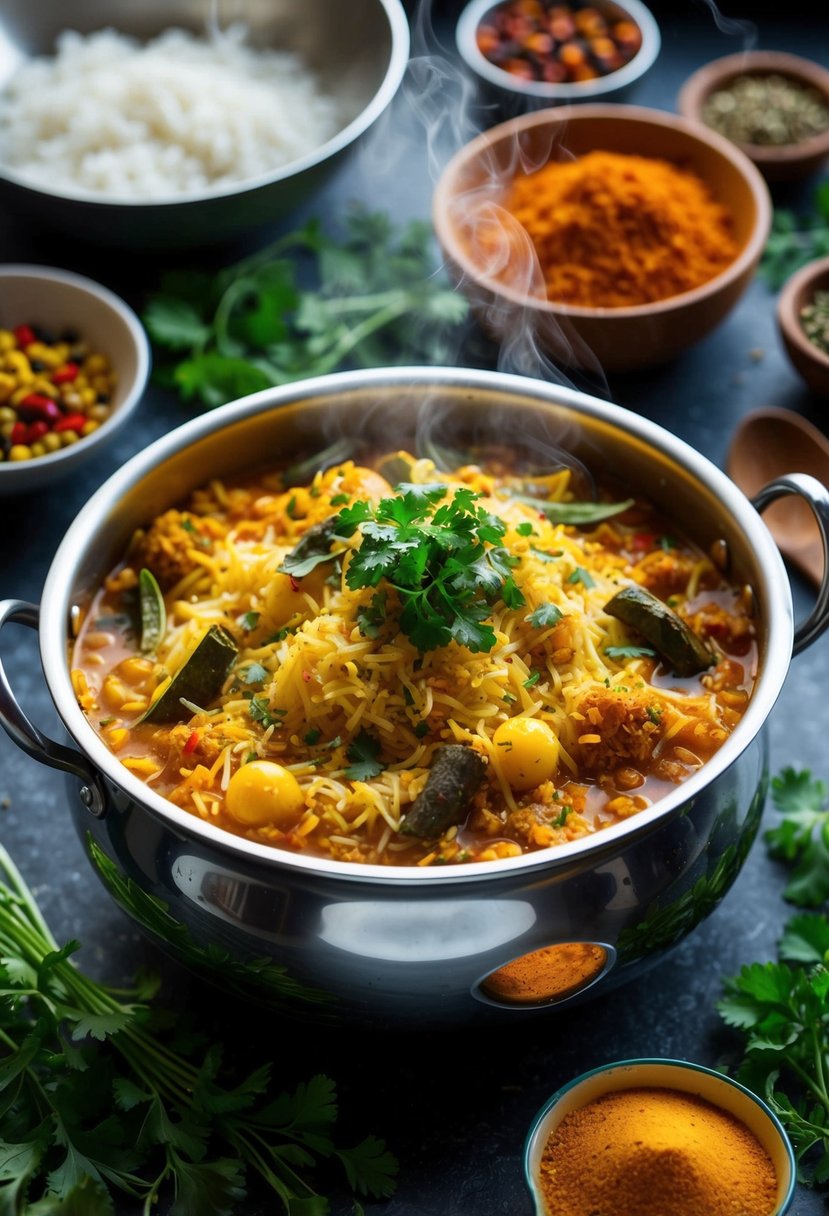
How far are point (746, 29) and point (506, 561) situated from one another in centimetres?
381

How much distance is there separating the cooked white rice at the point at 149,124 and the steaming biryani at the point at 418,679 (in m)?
1.90

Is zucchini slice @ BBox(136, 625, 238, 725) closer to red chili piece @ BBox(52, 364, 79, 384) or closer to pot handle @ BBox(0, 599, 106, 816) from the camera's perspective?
pot handle @ BBox(0, 599, 106, 816)

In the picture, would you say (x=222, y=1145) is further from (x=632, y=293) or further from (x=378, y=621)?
(x=632, y=293)

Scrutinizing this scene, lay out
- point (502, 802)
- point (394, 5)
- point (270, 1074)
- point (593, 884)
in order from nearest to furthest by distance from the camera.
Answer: point (593, 884), point (502, 802), point (270, 1074), point (394, 5)

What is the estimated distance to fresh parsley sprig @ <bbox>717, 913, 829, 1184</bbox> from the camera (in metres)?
2.47

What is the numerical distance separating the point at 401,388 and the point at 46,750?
1.19 meters

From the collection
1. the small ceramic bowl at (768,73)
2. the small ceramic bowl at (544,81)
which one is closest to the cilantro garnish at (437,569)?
the small ceramic bowl at (544,81)

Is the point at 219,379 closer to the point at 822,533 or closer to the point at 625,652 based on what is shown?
the point at 625,652

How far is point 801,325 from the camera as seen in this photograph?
4020mm

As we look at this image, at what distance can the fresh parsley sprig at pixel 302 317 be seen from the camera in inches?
154

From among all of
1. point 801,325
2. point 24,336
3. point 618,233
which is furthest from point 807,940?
point 24,336

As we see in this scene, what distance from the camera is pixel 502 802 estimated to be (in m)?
2.41

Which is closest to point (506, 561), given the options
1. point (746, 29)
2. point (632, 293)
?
point (632, 293)

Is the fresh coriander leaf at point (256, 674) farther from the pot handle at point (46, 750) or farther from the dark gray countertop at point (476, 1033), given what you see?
the dark gray countertop at point (476, 1033)
